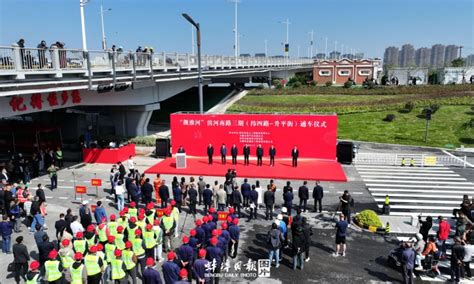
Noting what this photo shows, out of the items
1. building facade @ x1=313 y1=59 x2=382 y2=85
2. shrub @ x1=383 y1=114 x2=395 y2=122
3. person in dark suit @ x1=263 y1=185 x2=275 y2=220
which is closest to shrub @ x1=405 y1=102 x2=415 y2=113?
shrub @ x1=383 y1=114 x2=395 y2=122

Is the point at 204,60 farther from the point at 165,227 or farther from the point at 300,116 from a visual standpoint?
the point at 165,227

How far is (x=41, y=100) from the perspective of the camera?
20281 mm

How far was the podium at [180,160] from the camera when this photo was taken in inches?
1000

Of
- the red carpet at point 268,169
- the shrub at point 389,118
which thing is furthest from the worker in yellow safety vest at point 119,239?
the shrub at point 389,118

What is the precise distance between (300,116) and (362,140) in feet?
33.8

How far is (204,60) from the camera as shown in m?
39.1

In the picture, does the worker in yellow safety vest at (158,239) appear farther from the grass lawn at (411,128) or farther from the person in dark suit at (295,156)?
the grass lawn at (411,128)

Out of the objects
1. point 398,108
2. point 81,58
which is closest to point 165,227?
point 81,58

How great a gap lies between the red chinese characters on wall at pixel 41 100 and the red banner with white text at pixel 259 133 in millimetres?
7239

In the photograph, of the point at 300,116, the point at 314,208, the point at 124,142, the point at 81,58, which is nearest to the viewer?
the point at 314,208

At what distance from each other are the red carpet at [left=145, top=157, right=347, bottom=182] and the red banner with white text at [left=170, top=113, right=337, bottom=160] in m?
0.88

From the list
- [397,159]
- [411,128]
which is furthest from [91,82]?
[411,128]

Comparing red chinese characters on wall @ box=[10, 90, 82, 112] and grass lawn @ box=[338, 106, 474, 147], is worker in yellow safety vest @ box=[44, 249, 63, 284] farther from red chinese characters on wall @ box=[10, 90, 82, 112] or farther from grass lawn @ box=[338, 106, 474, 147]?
grass lawn @ box=[338, 106, 474, 147]

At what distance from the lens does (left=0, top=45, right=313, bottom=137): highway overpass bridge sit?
1705 cm
